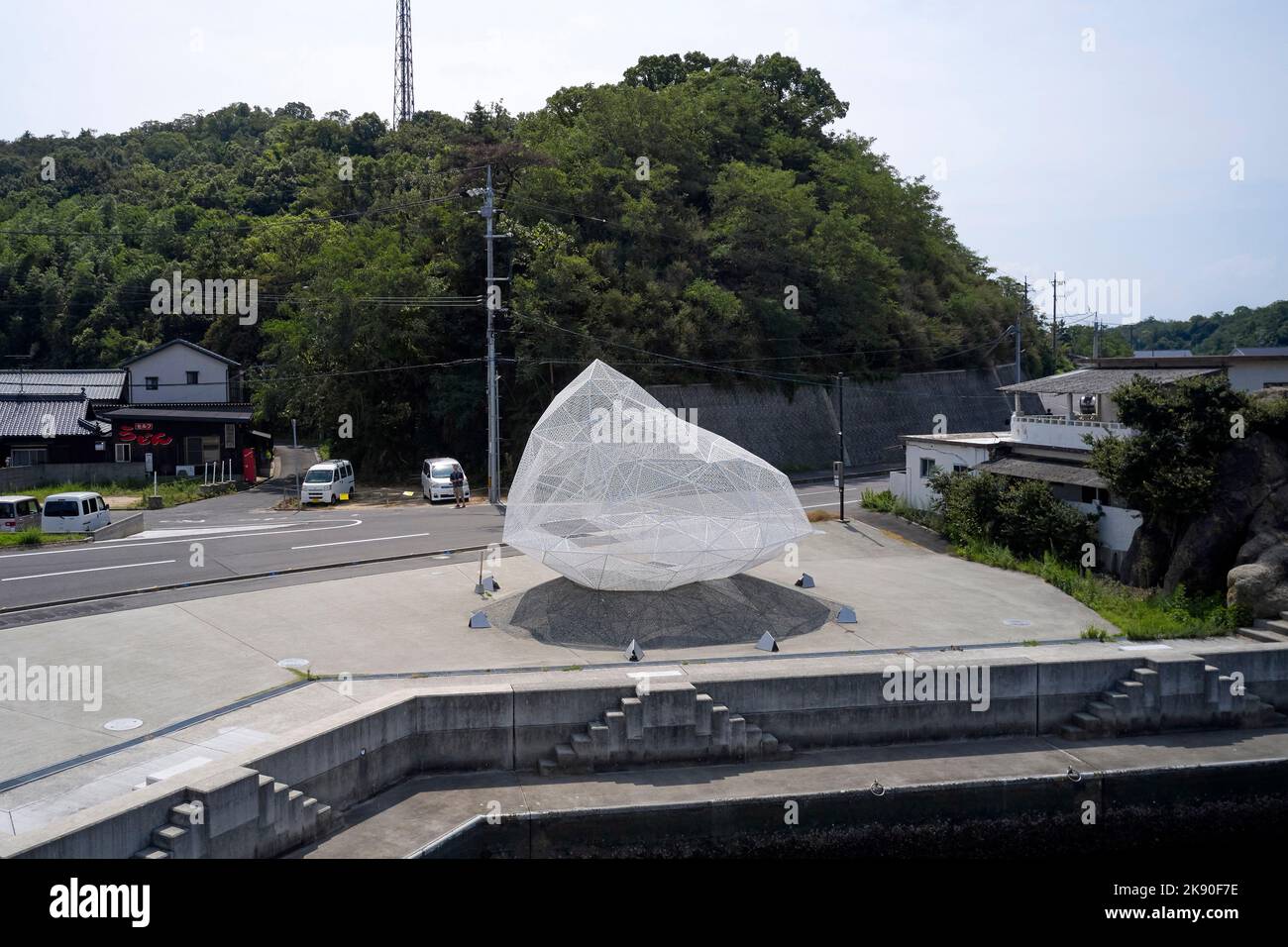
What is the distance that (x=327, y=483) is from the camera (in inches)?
1522

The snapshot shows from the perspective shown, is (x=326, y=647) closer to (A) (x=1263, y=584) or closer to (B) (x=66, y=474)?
(A) (x=1263, y=584)

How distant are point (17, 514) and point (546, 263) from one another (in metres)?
22.6

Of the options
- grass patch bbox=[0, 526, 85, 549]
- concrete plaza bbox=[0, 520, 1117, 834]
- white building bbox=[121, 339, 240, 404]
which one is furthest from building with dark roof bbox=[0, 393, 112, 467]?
concrete plaza bbox=[0, 520, 1117, 834]

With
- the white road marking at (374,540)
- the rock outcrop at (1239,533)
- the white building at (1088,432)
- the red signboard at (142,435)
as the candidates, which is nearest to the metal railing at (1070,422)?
the white building at (1088,432)

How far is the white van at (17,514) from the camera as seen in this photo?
29.6 meters

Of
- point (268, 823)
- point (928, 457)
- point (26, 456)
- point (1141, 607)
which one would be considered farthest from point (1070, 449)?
point (26, 456)

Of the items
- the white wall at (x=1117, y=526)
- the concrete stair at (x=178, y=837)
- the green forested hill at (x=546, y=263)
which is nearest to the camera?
the concrete stair at (x=178, y=837)

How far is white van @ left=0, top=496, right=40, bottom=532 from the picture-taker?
2958 cm

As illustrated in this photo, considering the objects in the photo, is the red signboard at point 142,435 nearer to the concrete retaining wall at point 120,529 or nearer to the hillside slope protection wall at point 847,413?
the concrete retaining wall at point 120,529

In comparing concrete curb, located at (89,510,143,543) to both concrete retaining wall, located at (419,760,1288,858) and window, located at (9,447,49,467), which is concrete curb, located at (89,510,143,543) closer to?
window, located at (9,447,49,467)

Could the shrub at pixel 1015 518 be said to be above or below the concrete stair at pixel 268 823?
above

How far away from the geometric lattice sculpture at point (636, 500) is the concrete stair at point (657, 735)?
14.3ft

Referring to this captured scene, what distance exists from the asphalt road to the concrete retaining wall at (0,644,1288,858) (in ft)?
34.0
